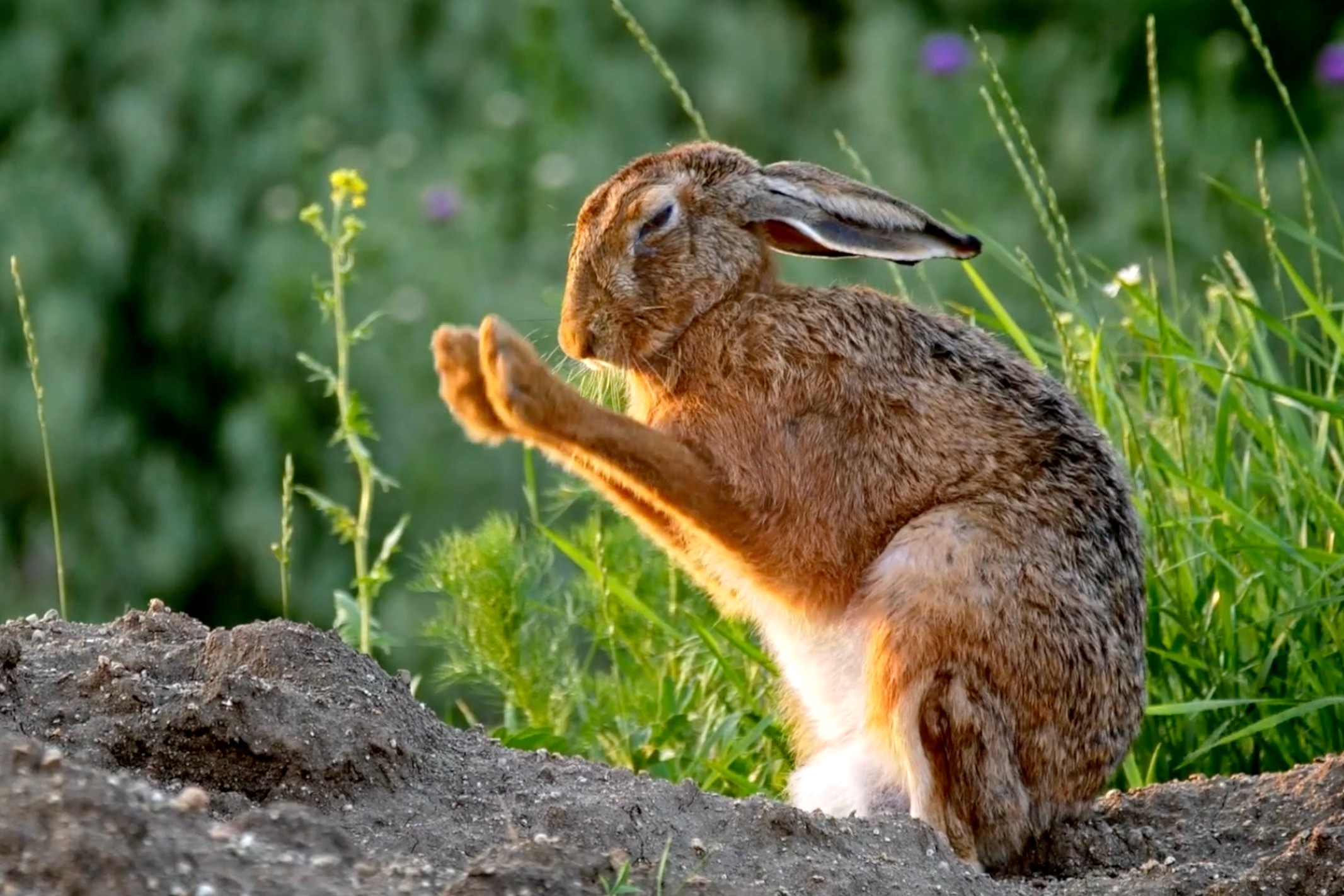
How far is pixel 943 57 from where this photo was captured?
930cm

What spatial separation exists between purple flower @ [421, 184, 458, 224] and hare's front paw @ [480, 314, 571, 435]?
4777 millimetres

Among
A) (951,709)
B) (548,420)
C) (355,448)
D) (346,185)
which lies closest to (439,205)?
(346,185)

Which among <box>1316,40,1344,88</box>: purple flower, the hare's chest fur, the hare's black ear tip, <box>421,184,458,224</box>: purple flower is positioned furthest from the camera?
<box>1316,40,1344,88</box>: purple flower

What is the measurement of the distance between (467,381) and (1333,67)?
20.8 feet

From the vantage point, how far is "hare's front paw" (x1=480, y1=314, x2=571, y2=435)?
3791 mm

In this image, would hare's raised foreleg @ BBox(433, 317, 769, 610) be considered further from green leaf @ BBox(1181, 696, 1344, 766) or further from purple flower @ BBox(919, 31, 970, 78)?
purple flower @ BBox(919, 31, 970, 78)

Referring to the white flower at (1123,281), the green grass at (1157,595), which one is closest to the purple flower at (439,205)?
the green grass at (1157,595)

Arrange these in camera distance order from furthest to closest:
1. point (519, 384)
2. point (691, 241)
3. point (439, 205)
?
point (439, 205), point (691, 241), point (519, 384)

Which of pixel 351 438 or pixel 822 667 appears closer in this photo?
pixel 822 667

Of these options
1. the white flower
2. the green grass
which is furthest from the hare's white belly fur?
the white flower

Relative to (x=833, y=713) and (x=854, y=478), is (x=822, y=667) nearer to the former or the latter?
(x=833, y=713)

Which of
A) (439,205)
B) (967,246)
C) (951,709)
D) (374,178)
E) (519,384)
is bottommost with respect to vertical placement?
(951,709)

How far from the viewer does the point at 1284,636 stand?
420 cm

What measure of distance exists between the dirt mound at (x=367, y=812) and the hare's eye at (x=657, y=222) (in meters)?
1.09
